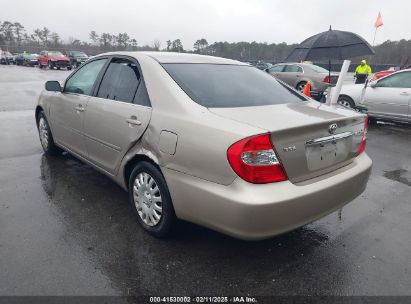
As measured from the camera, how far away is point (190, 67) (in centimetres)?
312

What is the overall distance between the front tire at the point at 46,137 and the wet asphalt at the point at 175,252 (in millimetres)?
974

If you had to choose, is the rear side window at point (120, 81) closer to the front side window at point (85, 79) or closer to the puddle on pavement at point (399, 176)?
the front side window at point (85, 79)

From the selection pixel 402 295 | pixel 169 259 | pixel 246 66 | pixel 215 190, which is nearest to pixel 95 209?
pixel 169 259

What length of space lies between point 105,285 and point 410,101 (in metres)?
7.61

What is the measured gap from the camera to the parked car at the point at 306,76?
13070mm

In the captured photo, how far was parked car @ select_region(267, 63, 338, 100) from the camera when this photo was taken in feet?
42.9

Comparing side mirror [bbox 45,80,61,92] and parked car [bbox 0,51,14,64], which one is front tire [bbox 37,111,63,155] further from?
parked car [bbox 0,51,14,64]

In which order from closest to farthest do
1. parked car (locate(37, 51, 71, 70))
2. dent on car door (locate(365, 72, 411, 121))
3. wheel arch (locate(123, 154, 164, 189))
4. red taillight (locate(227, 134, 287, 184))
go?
1. red taillight (locate(227, 134, 287, 184))
2. wheel arch (locate(123, 154, 164, 189))
3. dent on car door (locate(365, 72, 411, 121))
4. parked car (locate(37, 51, 71, 70))

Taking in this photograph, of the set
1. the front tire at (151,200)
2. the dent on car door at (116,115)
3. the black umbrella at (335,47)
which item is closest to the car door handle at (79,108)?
the dent on car door at (116,115)

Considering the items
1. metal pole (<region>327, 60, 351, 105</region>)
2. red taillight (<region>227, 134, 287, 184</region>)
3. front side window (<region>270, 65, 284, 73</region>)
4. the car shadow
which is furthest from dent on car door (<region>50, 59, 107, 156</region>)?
front side window (<region>270, 65, 284, 73</region>)

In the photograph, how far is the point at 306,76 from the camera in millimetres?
13680

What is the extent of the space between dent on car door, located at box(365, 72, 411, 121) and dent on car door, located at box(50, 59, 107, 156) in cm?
683

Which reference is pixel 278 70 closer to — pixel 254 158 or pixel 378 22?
pixel 378 22

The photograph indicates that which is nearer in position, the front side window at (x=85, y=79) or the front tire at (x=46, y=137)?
the front side window at (x=85, y=79)
